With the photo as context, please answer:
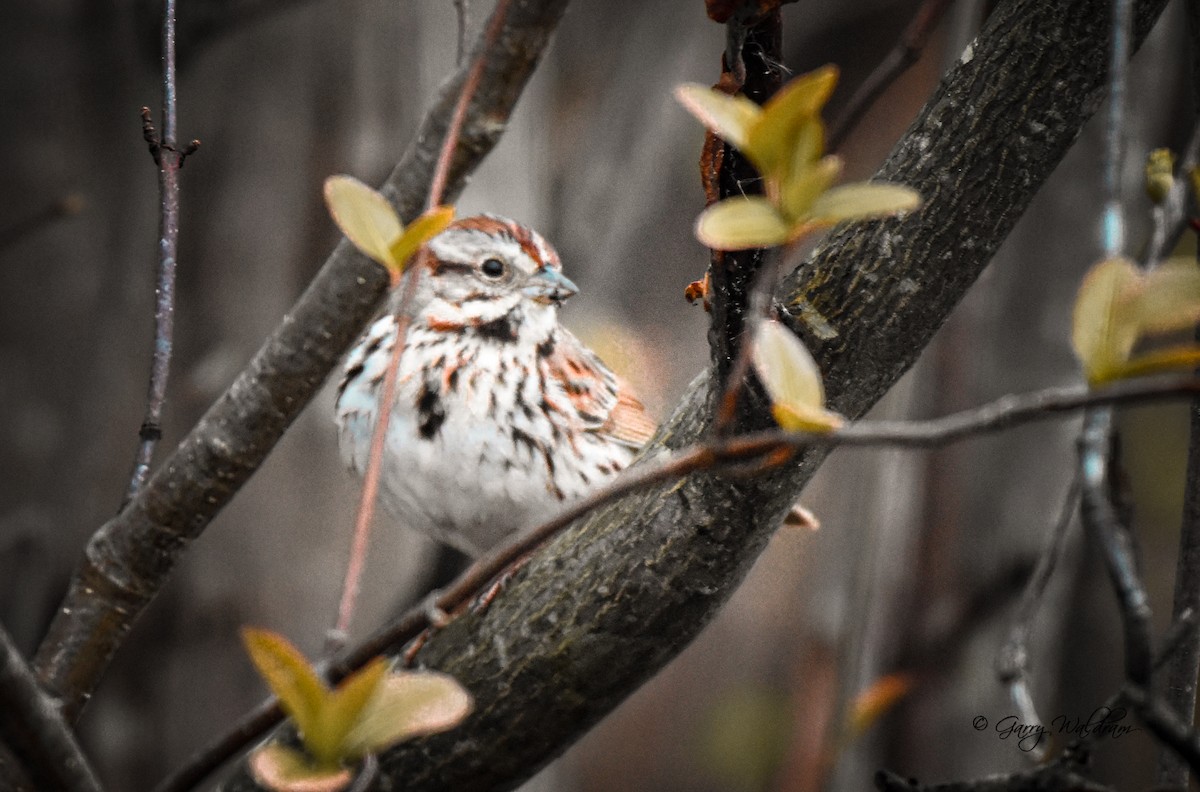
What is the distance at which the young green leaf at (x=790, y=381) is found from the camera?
694 millimetres

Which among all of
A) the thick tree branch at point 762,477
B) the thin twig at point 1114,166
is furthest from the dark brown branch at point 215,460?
the thin twig at point 1114,166

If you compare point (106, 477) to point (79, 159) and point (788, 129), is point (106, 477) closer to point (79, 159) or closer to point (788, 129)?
point (79, 159)

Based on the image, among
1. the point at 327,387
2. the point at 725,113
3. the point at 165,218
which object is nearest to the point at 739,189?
the point at 725,113

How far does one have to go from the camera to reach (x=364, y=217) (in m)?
0.85

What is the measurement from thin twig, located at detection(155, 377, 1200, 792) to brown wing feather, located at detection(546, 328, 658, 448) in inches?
51.7

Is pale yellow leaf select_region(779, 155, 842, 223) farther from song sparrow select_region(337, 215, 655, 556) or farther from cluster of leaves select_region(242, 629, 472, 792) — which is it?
song sparrow select_region(337, 215, 655, 556)

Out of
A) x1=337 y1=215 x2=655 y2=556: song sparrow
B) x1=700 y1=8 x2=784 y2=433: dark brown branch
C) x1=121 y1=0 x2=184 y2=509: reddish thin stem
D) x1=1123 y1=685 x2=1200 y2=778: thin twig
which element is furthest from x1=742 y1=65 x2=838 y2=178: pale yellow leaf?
x1=337 y1=215 x2=655 y2=556: song sparrow

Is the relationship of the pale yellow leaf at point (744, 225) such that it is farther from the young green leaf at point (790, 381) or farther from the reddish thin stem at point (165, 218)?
the reddish thin stem at point (165, 218)

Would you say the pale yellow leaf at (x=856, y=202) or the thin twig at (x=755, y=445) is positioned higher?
the pale yellow leaf at (x=856, y=202)

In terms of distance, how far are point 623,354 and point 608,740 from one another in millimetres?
1990

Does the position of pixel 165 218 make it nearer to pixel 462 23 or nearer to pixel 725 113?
pixel 462 23

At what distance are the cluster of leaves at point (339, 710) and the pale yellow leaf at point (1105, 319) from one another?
41 cm

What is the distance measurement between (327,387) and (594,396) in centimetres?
100

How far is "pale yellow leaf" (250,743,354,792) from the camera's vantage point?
71cm
